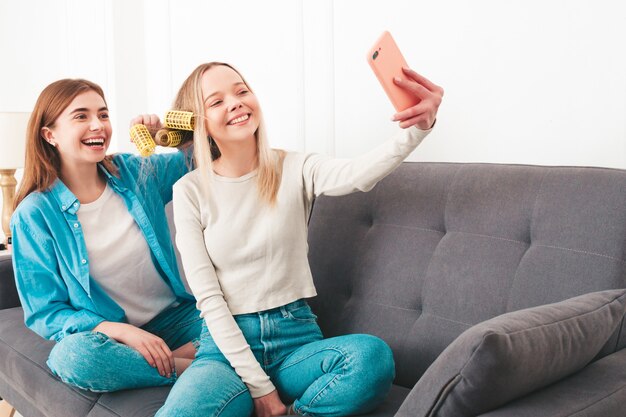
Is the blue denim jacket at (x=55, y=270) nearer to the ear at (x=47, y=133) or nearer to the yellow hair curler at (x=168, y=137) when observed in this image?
the ear at (x=47, y=133)

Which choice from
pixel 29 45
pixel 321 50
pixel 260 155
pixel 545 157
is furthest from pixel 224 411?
pixel 29 45

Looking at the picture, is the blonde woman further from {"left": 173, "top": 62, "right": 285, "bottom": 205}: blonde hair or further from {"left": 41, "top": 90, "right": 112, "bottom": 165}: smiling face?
{"left": 41, "top": 90, "right": 112, "bottom": 165}: smiling face

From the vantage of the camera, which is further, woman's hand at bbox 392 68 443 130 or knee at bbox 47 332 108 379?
knee at bbox 47 332 108 379

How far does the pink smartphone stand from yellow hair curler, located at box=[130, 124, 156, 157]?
698mm

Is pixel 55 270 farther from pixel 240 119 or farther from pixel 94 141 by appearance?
pixel 240 119

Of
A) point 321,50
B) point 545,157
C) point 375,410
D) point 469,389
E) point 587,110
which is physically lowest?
point 375,410

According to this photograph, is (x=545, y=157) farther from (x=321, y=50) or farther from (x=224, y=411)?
(x=224, y=411)

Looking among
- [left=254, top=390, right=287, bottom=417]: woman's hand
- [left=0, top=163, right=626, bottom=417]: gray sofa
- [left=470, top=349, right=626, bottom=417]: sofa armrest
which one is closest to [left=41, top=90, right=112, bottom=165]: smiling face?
[left=0, top=163, right=626, bottom=417]: gray sofa

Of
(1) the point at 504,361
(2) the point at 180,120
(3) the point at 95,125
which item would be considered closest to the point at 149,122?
(3) the point at 95,125

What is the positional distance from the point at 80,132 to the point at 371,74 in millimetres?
855

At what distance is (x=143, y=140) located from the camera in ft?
6.08

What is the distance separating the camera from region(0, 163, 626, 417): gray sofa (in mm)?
1092

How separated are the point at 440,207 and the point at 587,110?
412 millimetres

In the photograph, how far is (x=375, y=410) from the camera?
4.70ft
